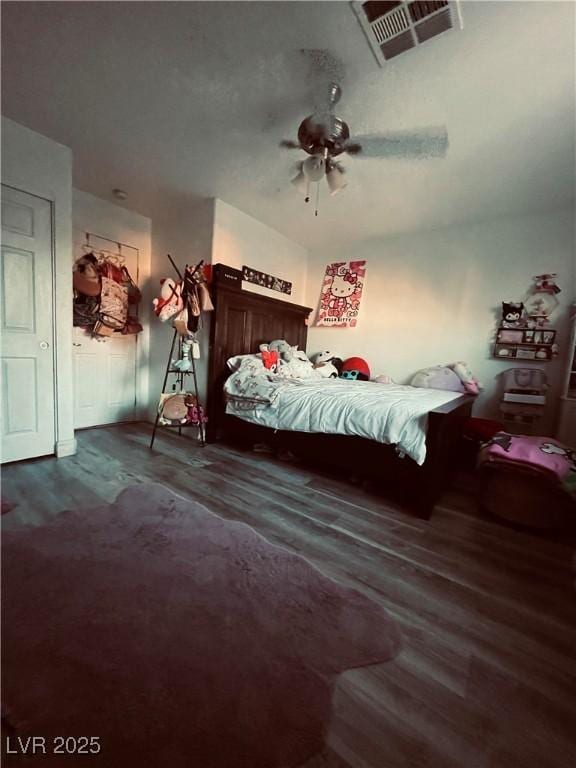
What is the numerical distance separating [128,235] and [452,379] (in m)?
4.19

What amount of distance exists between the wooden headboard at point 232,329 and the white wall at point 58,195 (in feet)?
4.05

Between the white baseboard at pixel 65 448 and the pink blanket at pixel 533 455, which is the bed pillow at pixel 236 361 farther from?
the pink blanket at pixel 533 455

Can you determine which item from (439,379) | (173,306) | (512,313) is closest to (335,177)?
(173,306)

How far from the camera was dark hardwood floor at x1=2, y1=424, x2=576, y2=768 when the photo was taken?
2.66 ft

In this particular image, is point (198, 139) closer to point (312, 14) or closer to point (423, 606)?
point (312, 14)

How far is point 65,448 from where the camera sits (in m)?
2.56

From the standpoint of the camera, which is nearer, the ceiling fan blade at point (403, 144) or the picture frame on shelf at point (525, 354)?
the ceiling fan blade at point (403, 144)

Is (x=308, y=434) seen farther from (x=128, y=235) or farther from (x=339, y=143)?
(x=128, y=235)

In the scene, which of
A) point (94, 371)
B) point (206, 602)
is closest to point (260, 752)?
point (206, 602)

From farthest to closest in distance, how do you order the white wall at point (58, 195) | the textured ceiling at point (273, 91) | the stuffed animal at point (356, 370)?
1. the stuffed animal at point (356, 370)
2. the white wall at point (58, 195)
3. the textured ceiling at point (273, 91)

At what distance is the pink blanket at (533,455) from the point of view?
176 cm

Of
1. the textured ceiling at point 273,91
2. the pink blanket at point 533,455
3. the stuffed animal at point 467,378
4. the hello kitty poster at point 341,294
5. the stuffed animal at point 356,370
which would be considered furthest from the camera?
the hello kitty poster at point 341,294

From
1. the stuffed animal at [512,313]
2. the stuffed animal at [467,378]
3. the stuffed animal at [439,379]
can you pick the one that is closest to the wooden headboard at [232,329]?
the stuffed animal at [439,379]

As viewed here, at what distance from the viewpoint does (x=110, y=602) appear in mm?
1159
